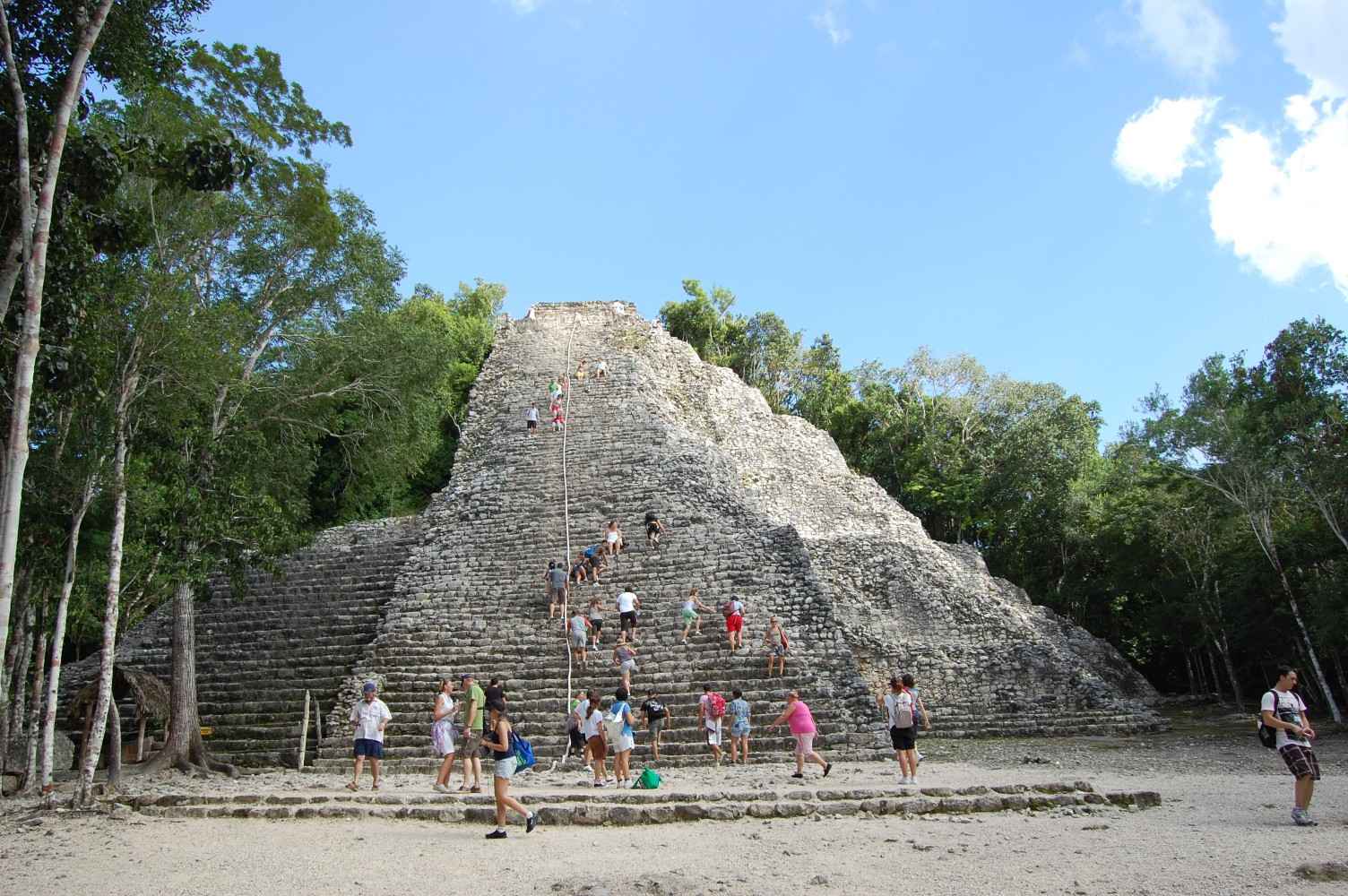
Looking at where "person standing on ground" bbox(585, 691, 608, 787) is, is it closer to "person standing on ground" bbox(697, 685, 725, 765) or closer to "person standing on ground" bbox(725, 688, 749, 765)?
"person standing on ground" bbox(697, 685, 725, 765)

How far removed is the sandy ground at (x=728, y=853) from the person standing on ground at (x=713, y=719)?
1.50 m

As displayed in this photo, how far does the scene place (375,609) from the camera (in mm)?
14953

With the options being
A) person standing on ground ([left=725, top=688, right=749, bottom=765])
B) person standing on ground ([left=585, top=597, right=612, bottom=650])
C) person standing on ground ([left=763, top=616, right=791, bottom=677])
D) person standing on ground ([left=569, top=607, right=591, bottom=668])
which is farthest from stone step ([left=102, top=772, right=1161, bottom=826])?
person standing on ground ([left=585, top=597, right=612, bottom=650])

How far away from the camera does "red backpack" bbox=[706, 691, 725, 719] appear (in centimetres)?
984

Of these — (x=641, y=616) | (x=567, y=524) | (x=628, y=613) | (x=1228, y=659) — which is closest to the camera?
(x=628, y=613)

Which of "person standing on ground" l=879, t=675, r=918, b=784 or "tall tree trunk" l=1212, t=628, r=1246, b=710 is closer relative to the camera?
"person standing on ground" l=879, t=675, r=918, b=784

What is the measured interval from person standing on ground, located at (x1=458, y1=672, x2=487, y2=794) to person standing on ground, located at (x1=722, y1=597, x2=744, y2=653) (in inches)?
145

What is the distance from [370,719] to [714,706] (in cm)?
355

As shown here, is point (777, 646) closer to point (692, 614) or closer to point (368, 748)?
point (692, 614)

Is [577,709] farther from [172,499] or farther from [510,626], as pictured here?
[172,499]

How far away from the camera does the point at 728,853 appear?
572 centimetres

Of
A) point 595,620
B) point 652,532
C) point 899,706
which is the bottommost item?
→ point 899,706

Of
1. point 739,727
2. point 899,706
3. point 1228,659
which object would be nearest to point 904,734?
point 899,706

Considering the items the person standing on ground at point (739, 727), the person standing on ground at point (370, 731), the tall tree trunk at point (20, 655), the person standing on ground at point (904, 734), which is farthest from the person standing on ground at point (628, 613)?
the tall tree trunk at point (20, 655)
